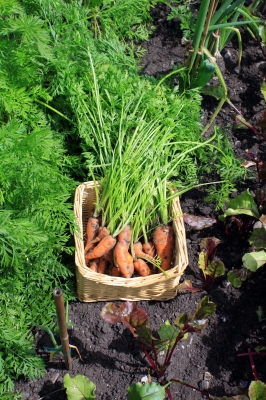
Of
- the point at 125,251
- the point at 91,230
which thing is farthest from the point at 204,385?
the point at 91,230

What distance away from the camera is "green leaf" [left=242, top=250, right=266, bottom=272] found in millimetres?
2242

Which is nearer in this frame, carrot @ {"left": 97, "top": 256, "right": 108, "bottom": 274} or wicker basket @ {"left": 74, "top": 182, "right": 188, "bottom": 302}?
wicker basket @ {"left": 74, "top": 182, "right": 188, "bottom": 302}

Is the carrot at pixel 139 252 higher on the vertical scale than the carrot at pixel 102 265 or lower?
higher

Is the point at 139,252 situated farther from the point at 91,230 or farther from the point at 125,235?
the point at 91,230

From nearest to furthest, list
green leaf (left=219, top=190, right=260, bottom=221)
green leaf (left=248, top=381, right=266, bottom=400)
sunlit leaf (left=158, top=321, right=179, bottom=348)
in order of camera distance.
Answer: green leaf (left=248, top=381, right=266, bottom=400), sunlit leaf (left=158, top=321, right=179, bottom=348), green leaf (left=219, top=190, right=260, bottom=221)

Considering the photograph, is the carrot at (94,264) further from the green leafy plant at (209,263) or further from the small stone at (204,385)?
the small stone at (204,385)

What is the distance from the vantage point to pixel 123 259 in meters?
2.23

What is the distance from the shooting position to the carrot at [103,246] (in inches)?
88.6

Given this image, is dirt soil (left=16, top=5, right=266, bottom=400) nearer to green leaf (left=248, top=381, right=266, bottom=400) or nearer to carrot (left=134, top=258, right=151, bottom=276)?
carrot (left=134, top=258, right=151, bottom=276)

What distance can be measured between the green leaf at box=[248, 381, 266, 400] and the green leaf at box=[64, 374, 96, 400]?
24.5 inches

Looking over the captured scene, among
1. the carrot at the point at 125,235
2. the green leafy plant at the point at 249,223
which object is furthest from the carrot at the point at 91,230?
the green leafy plant at the point at 249,223

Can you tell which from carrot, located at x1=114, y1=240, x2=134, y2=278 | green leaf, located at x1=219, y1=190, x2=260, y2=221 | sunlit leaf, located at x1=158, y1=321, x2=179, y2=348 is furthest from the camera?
green leaf, located at x1=219, y1=190, x2=260, y2=221

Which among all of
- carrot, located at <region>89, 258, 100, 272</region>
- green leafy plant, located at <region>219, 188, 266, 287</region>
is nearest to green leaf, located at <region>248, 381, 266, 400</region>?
green leafy plant, located at <region>219, 188, 266, 287</region>

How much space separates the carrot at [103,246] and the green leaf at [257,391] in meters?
0.85
